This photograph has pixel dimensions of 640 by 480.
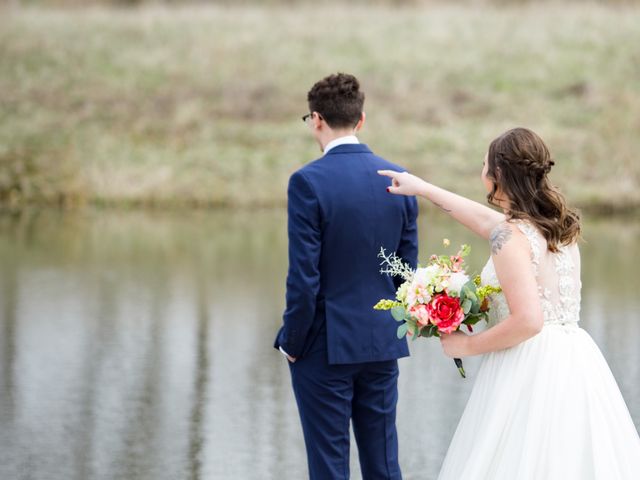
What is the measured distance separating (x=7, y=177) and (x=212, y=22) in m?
13.3

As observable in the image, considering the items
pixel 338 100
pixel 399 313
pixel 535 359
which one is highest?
pixel 338 100

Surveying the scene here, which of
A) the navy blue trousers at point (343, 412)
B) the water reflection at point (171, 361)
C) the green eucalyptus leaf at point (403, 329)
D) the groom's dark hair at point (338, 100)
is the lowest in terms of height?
the water reflection at point (171, 361)

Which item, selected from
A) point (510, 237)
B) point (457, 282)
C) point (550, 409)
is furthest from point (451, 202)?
point (550, 409)

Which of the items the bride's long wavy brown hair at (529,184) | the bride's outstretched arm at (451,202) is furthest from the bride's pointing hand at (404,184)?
the bride's long wavy brown hair at (529,184)

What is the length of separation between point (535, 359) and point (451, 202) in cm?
69

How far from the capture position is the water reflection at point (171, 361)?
677cm

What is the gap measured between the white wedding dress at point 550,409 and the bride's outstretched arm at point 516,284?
2.9 inches

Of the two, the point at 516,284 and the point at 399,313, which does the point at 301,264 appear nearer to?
the point at 399,313

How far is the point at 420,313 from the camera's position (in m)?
4.27

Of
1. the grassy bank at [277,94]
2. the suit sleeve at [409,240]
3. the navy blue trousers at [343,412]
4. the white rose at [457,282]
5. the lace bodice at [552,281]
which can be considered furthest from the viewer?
the grassy bank at [277,94]

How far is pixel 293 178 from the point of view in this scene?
4.51m

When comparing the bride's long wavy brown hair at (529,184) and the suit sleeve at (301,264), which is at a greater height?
the bride's long wavy brown hair at (529,184)

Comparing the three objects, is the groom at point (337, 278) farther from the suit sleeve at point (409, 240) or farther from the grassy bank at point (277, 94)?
the grassy bank at point (277, 94)

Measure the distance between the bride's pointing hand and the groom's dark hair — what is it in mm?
275
